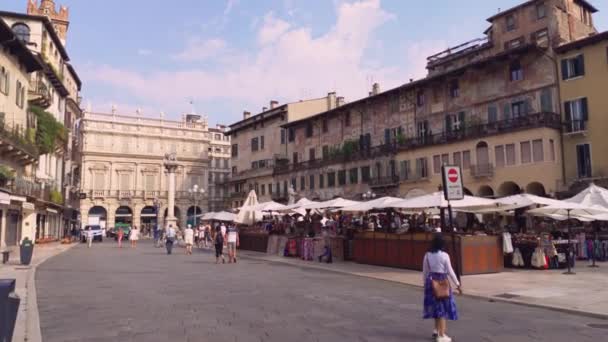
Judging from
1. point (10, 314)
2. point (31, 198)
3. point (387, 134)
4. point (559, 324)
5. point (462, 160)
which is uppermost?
point (387, 134)

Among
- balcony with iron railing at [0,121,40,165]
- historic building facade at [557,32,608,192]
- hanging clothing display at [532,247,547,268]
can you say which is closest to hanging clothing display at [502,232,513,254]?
hanging clothing display at [532,247,547,268]

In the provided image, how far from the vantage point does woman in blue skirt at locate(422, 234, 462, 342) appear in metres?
7.52

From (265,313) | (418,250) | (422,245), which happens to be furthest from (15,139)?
(265,313)

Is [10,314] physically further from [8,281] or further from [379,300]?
[379,300]

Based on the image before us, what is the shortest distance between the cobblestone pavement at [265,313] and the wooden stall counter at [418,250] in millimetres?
2818

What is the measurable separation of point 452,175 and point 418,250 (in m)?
5.68

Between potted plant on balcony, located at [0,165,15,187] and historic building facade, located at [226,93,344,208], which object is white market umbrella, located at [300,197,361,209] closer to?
potted plant on balcony, located at [0,165,15,187]

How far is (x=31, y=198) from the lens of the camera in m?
35.7

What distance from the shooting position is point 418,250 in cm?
1803

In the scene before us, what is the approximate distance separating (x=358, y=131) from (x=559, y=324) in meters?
39.9

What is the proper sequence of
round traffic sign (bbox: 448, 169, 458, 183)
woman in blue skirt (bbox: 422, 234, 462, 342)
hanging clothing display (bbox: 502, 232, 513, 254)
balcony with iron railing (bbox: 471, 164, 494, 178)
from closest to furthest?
woman in blue skirt (bbox: 422, 234, 462, 342)
round traffic sign (bbox: 448, 169, 458, 183)
hanging clothing display (bbox: 502, 232, 513, 254)
balcony with iron railing (bbox: 471, 164, 494, 178)

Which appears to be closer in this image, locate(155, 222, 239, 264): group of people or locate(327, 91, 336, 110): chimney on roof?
locate(155, 222, 239, 264): group of people

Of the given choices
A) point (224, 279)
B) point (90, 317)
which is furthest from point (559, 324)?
point (224, 279)

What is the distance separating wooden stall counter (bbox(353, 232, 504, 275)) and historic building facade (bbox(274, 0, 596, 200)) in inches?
474
